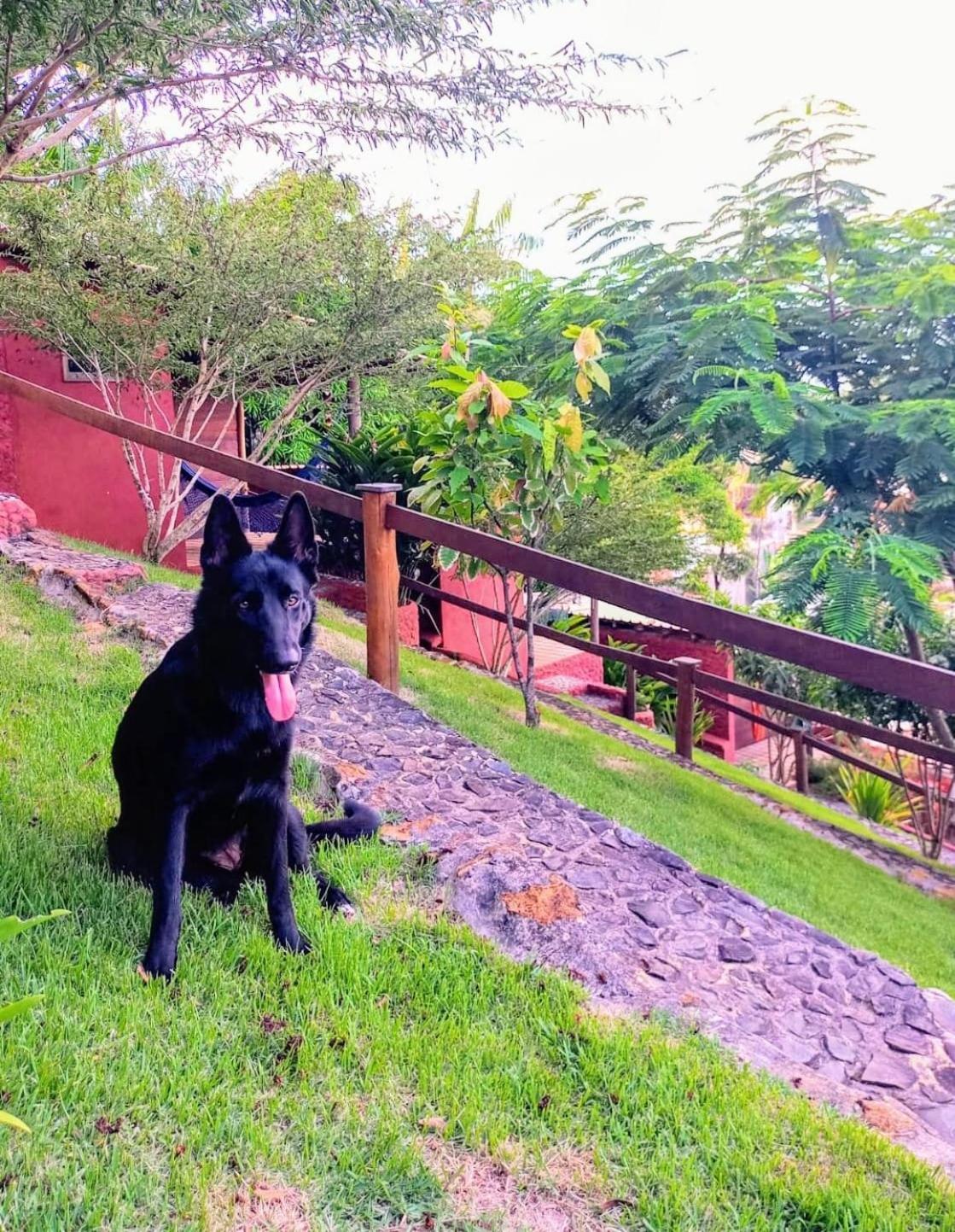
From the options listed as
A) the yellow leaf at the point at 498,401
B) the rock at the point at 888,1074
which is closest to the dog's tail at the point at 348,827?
the rock at the point at 888,1074

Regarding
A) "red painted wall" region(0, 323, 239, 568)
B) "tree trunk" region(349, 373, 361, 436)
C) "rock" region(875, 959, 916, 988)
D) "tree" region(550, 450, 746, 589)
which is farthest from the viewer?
"tree" region(550, 450, 746, 589)

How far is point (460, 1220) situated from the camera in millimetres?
1593

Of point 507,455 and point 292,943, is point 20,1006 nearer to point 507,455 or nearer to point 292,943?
point 292,943

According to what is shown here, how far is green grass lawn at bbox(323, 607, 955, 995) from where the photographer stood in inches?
186

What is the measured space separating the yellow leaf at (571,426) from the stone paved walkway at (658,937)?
7.51ft

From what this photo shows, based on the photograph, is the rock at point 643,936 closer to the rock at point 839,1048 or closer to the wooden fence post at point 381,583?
the rock at point 839,1048

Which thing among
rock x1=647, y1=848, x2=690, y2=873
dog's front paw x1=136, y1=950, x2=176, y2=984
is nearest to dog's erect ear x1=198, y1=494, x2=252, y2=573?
dog's front paw x1=136, y1=950, x2=176, y2=984

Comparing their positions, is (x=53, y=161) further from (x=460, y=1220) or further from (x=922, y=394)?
(x=460, y=1220)

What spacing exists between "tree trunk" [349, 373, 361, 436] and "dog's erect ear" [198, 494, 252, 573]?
27.3 ft

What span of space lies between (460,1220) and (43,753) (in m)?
2.27

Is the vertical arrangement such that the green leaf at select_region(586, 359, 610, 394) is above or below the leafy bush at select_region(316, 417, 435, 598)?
above

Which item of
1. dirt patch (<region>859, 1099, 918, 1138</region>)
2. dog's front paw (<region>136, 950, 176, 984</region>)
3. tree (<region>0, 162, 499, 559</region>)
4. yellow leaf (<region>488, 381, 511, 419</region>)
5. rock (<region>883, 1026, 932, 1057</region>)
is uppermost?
tree (<region>0, 162, 499, 559</region>)

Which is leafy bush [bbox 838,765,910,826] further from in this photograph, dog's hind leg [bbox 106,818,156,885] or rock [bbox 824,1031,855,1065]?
dog's hind leg [bbox 106,818,156,885]

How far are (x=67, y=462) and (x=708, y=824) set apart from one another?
7.25 meters
